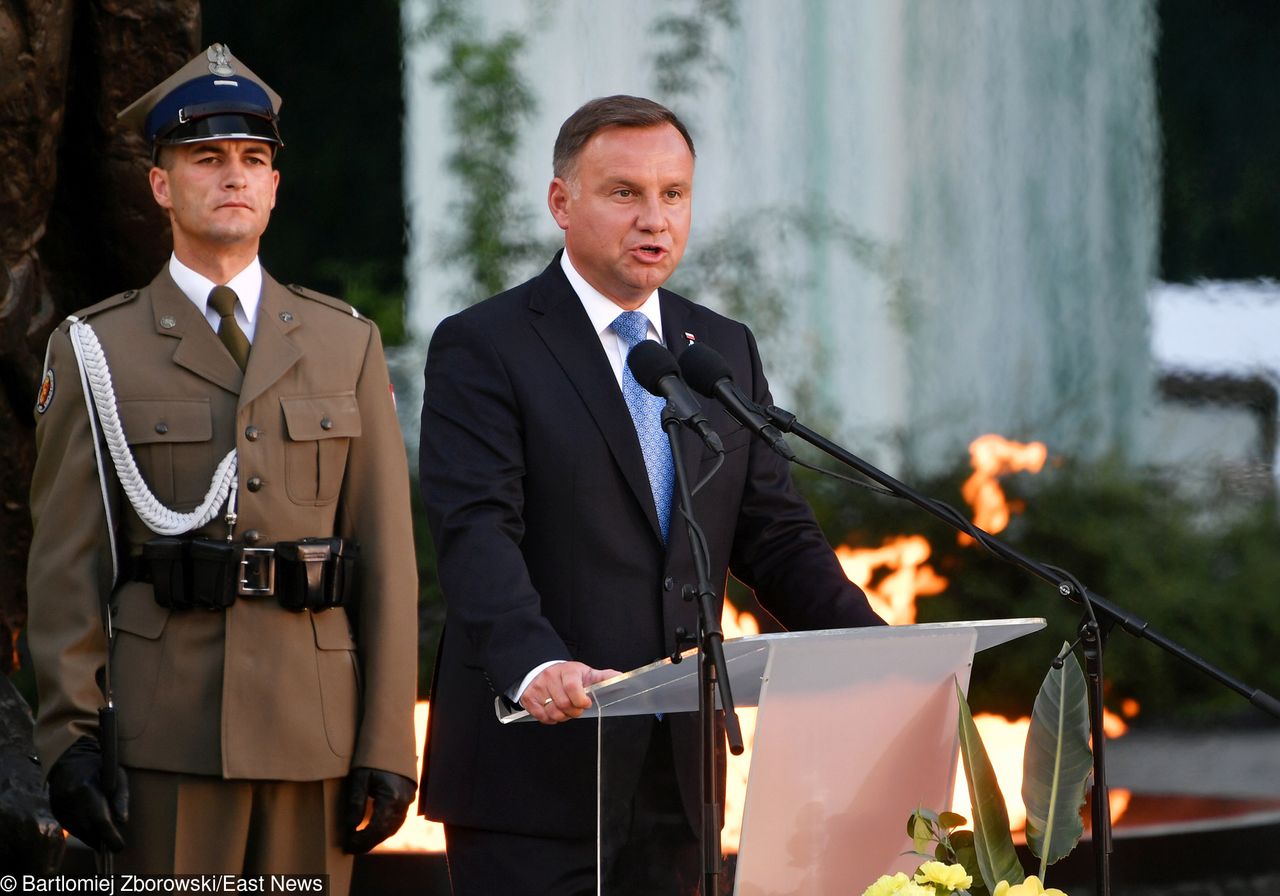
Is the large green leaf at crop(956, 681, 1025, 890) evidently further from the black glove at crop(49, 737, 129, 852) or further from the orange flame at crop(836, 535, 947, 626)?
the orange flame at crop(836, 535, 947, 626)

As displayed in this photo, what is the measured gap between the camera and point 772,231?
5973 millimetres

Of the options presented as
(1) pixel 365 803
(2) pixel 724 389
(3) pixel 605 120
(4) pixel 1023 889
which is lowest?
(1) pixel 365 803

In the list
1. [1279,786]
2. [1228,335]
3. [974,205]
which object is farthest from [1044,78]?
[1279,786]

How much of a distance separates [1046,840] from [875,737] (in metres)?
0.20

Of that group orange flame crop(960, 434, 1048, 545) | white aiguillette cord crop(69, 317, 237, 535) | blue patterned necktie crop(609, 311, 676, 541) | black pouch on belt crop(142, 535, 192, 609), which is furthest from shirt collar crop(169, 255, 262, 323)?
orange flame crop(960, 434, 1048, 545)

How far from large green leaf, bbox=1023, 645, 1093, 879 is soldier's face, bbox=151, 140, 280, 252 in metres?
1.38

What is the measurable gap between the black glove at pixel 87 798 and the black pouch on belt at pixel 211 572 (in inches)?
9.6

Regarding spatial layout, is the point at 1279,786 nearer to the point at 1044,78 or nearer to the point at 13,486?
the point at 1044,78

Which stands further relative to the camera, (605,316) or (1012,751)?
(1012,751)

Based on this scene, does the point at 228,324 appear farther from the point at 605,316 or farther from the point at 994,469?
the point at 994,469

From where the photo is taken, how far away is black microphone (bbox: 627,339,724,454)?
1.93m

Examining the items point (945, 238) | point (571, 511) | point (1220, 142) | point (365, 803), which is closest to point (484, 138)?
point (945, 238)

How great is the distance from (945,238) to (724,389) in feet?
14.0

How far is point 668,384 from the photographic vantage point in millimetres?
1999
